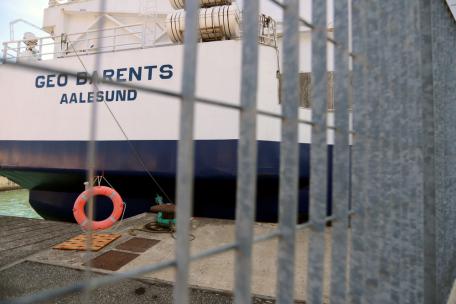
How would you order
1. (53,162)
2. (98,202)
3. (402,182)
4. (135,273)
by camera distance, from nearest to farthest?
1. (135,273)
2. (402,182)
3. (53,162)
4. (98,202)

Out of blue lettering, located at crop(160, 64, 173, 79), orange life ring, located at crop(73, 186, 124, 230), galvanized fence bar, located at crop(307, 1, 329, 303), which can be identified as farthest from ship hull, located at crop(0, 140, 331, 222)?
galvanized fence bar, located at crop(307, 1, 329, 303)

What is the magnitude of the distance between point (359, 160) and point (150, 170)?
15.4ft

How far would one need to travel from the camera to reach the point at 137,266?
3.03 m

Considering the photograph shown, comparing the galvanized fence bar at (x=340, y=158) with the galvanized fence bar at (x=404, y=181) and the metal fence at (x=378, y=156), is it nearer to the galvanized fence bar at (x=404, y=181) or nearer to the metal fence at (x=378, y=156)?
the metal fence at (x=378, y=156)

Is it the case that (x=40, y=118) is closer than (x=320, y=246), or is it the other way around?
(x=320, y=246)

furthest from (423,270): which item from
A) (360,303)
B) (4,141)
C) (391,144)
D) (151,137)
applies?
(4,141)

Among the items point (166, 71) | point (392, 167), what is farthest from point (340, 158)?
point (166, 71)

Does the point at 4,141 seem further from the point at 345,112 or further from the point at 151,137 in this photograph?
the point at 345,112

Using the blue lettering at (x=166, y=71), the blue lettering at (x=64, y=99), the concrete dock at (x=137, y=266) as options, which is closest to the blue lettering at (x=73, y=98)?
the blue lettering at (x=64, y=99)

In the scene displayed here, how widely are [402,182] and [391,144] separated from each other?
17 cm

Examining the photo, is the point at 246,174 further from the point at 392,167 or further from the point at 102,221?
the point at 102,221

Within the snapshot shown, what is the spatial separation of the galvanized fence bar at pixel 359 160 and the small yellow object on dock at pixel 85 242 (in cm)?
305

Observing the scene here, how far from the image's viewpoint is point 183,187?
2.15 ft

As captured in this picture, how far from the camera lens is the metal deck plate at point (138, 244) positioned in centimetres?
354
